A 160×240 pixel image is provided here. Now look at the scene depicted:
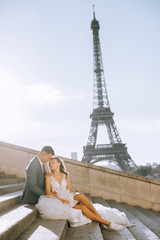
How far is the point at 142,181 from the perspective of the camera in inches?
298

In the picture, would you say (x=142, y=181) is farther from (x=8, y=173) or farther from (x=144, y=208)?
(x=8, y=173)

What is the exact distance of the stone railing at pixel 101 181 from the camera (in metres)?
7.39

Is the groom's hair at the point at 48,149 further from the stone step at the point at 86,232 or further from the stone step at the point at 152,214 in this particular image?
the stone step at the point at 152,214

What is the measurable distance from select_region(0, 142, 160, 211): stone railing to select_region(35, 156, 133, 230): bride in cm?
297

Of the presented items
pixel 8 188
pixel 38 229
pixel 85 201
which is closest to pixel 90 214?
pixel 85 201

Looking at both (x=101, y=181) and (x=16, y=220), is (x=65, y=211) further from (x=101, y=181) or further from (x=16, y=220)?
(x=101, y=181)

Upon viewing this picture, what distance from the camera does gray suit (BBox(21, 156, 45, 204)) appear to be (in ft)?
14.0

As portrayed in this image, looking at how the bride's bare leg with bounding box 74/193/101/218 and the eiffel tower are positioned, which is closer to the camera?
the bride's bare leg with bounding box 74/193/101/218

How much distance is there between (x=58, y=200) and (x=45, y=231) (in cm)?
96

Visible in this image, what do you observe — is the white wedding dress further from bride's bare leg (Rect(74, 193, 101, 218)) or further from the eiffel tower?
the eiffel tower

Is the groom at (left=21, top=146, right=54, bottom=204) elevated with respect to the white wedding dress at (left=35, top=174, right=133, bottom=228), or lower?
elevated

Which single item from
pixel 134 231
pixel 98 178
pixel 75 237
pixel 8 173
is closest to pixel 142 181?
pixel 98 178

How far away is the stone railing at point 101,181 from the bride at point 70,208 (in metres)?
2.97

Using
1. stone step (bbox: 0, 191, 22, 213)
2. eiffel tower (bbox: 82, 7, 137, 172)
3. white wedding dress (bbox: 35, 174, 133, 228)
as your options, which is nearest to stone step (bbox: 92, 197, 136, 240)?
white wedding dress (bbox: 35, 174, 133, 228)
